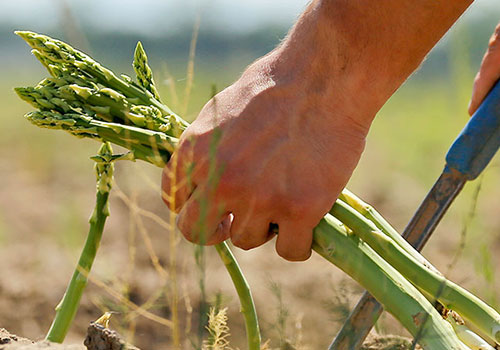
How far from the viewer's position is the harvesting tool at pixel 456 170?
1993 mm

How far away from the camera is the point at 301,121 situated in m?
1.76

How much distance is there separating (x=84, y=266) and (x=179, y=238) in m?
0.51

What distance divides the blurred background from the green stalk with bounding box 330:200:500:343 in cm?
11

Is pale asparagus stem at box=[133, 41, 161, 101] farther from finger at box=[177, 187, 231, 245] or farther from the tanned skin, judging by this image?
finger at box=[177, 187, 231, 245]

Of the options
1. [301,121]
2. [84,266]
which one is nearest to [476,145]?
[301,121]

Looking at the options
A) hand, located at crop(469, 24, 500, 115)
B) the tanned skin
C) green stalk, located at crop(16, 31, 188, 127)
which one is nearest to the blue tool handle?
hand, located at crop(469, 24, 500, 115)

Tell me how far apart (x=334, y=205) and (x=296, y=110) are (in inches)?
10.9

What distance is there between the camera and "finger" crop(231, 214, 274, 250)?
174cm

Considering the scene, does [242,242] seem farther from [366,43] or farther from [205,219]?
[366,43]

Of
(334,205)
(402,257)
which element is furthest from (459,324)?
(334,205)

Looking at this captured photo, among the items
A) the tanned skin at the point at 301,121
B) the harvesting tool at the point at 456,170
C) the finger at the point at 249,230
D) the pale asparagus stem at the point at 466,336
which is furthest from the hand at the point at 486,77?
the finger at the point at 249,230

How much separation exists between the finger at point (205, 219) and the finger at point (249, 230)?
0.12 feet

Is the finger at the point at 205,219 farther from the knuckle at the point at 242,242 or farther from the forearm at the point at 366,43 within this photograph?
the forearm at the point at 366,43

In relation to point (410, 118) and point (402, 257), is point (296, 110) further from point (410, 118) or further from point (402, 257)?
point (410, 118)
